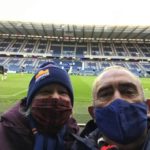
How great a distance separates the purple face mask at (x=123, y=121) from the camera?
297 centimetres

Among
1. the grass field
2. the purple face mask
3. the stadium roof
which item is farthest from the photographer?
the stadium roof

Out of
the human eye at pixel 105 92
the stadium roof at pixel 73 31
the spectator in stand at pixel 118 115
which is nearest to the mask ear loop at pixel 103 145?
the spectator in stand at pixel 118 115

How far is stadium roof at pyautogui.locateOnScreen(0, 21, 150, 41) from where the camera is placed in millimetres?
64750

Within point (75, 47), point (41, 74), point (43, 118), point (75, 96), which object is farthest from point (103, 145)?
point (75, 47)

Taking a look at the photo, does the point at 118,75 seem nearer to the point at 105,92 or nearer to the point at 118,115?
the point at 105,92

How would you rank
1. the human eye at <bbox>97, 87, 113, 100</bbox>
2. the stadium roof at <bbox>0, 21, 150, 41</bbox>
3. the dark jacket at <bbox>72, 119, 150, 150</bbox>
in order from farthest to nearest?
the stadium roof at <bbox>0, 21, 150, 41</bbox> → the human eye at <bbox>97, 87, 113, 100</bbox> → the dark jacket at <bbox>72, 119, 150, 150</bbox>

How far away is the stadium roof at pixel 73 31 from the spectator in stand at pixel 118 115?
60.4 meters

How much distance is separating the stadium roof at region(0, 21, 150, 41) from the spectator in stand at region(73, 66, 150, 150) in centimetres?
6040

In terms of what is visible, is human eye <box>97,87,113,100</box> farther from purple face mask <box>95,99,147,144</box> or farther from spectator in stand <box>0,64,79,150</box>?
spectator in stand <box>0,64,79,150</box>

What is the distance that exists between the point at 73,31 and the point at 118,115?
221 ft

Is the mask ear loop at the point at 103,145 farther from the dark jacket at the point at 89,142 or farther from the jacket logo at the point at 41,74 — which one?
the jacket logo at the point at 41,74

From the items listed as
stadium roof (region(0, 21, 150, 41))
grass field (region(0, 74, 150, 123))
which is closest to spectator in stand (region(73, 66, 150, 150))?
grass field (region(0, 74, 150, 123))

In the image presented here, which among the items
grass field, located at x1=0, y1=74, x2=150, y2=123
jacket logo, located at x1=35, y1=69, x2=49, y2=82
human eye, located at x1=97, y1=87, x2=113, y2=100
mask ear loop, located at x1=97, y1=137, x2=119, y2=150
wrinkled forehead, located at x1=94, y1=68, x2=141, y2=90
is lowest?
mask ear loop, located at x1=97, y1=137, x2=119, y2=150

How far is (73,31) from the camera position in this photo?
69.9 m
